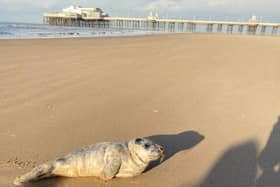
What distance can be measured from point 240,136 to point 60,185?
2.45m

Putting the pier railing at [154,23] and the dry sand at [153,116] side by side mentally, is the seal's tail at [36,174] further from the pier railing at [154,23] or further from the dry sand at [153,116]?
the pier railing at [154,23]

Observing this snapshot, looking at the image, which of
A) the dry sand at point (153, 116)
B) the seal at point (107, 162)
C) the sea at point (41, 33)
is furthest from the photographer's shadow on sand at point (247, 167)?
the sea at point (41, 33)

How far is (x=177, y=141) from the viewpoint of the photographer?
13.6 ft

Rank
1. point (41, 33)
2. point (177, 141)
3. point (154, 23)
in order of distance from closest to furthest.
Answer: point (177, 141), point (41, 33), point (154, 23)

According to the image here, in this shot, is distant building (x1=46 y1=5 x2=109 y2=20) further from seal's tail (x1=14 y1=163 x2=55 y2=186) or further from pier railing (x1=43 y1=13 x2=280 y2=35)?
seal's tail (x1=14 y1=163 x2=55 y2=186)

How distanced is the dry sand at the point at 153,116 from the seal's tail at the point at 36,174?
8 centimetres

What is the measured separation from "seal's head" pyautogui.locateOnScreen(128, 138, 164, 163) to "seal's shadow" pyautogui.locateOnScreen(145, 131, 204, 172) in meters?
0.61

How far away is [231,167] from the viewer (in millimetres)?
3461

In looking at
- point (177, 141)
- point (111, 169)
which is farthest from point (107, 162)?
point (177, 141)

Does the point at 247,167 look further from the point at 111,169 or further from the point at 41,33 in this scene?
the point at 41,33

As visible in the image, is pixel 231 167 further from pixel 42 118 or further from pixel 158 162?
pixel 42 118

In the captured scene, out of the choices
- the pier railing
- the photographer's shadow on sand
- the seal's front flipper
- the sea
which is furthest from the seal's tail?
the pier railing

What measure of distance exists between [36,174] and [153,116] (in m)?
2.26

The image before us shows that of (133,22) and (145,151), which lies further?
(133,22)
